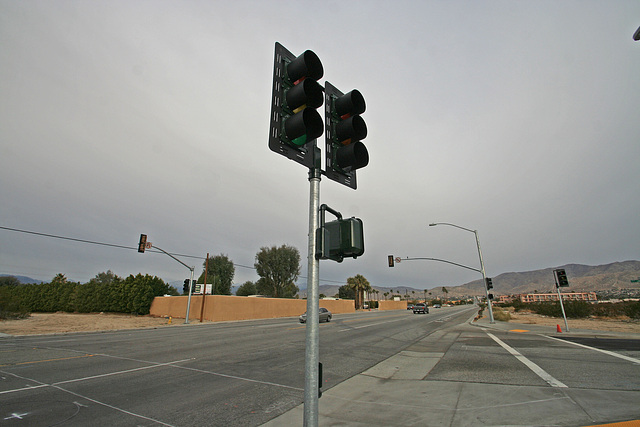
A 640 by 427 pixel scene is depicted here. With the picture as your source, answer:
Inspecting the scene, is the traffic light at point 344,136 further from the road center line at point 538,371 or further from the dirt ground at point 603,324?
the dirt ground at point 603,324

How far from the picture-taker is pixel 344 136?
3500 mm

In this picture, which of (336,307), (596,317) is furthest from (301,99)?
(336,307)

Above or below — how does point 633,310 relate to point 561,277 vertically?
below

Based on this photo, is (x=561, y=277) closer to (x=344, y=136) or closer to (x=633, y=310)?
(x=633, y=310)

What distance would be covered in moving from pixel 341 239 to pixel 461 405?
4699mm

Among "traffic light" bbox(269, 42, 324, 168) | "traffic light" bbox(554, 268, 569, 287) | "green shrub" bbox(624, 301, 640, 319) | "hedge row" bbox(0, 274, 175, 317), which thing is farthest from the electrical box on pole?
"hedge row" bbox(0, 274, 175, 317)

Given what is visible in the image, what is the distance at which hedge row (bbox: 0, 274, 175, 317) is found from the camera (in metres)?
39.1

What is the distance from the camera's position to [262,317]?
3891 cm

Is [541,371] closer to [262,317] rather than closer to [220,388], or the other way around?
[220,388]

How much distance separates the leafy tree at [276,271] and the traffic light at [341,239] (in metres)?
61.0

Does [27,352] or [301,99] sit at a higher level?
[301,99]

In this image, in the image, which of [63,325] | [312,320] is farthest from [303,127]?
[63,325]

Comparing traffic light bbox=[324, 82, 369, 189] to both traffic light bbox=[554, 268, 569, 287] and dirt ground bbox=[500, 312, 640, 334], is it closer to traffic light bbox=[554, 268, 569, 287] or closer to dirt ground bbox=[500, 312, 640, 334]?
traffic light bbox=[554, 268, 569, 287]

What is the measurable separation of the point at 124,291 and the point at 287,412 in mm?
43190
